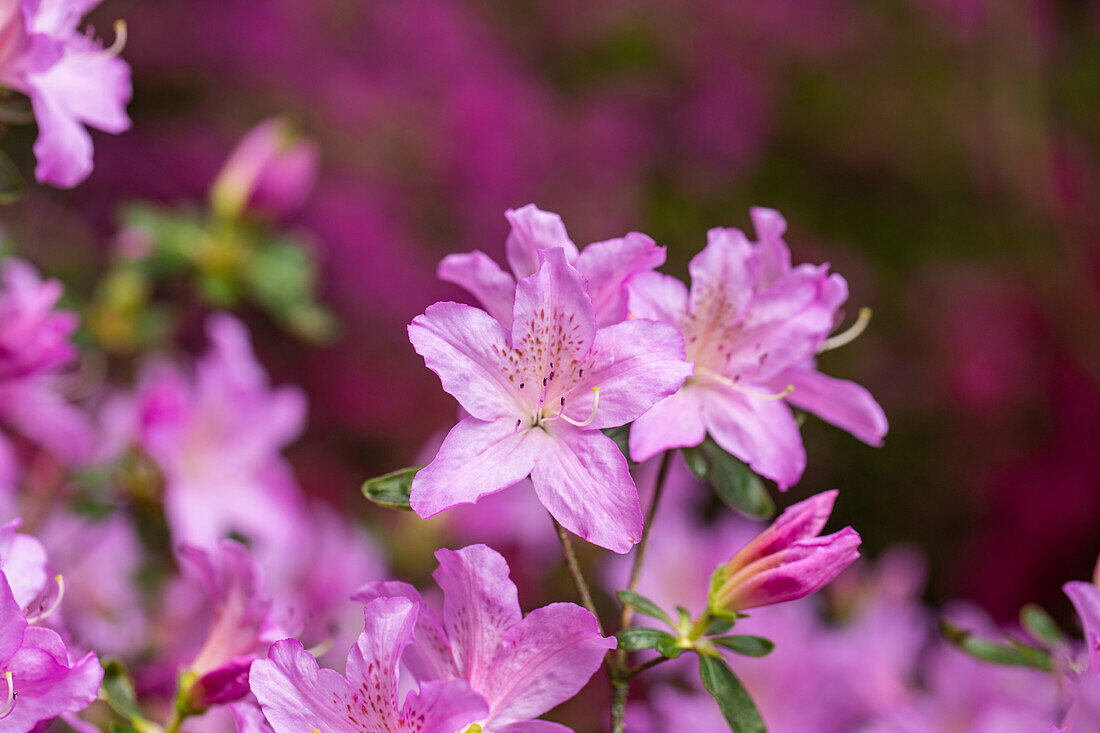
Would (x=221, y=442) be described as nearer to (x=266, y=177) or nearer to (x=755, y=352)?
(x=266, y=177)

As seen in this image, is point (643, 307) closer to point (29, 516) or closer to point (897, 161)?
point (29, 516)

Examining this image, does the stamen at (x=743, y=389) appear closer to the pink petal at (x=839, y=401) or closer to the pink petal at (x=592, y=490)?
the pink petal at (x=839, y=401)

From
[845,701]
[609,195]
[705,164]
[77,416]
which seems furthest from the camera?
[705,164]

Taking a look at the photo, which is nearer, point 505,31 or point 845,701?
point 845,701

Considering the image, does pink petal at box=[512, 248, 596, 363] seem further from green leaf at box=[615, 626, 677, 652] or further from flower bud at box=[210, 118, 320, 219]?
flower bud at box=[210, 118, 320, 219]

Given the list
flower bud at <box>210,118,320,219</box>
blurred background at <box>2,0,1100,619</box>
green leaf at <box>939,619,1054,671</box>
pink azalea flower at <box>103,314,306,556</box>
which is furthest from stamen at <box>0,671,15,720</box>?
blurred background at <box>2,0,1100,619</box>

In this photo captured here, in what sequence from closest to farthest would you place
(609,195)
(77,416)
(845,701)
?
(845,701)
(77,416)
(609,195)

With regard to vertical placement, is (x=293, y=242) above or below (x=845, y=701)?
above

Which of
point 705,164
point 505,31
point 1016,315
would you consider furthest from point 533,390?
point 505,31
